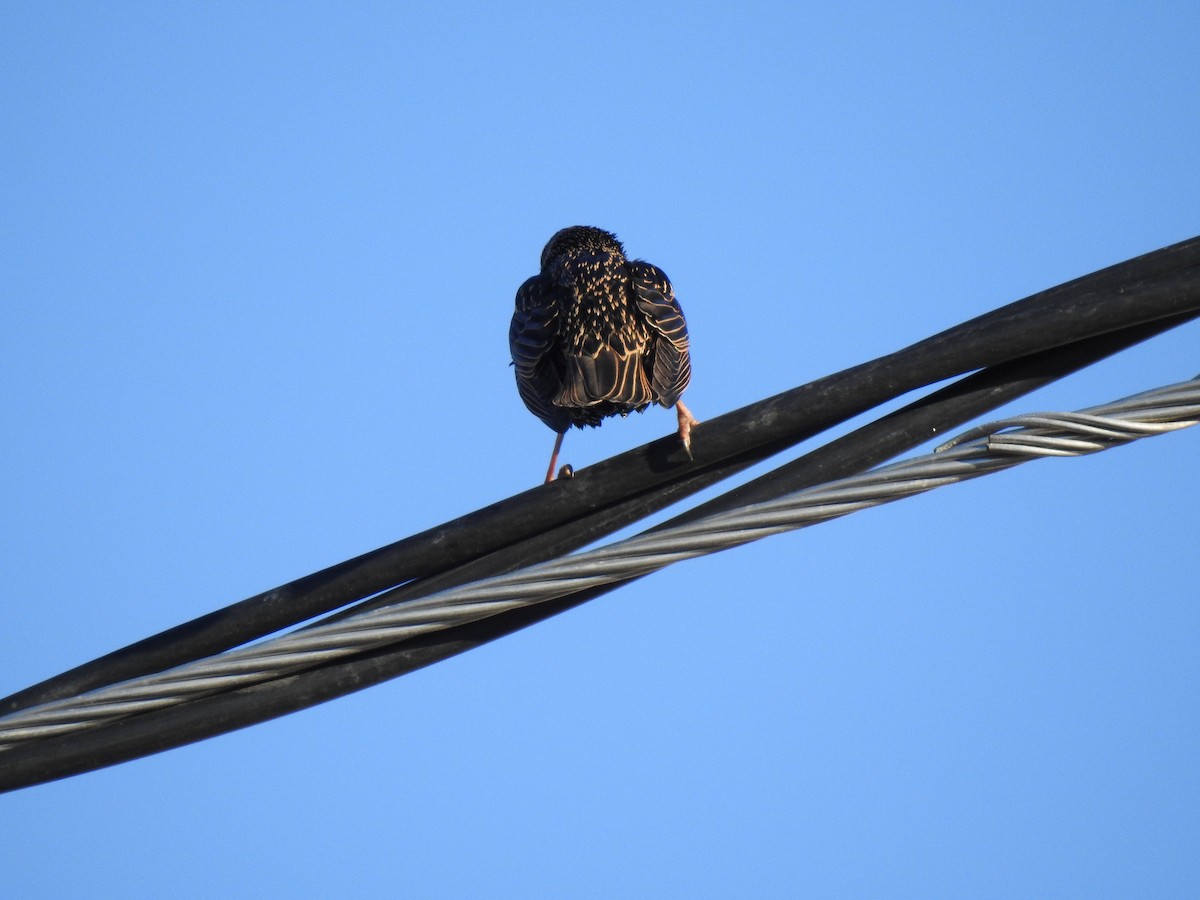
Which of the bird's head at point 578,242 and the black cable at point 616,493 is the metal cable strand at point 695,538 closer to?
the black cable at point 616,493

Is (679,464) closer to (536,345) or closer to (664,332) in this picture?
(664,332)

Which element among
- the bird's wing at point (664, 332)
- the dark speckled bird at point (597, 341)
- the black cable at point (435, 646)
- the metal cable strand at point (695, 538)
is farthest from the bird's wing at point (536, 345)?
the metal cable strand at point (695, 538)

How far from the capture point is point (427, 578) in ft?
12.9

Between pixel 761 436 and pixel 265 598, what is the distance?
1.41 meters

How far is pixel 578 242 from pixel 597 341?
2.51 metres

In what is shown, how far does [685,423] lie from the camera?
519 centimetres

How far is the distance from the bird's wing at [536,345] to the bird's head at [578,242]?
168 centimetres

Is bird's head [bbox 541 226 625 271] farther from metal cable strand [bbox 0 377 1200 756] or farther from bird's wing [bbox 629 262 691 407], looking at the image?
metal cable strand [bbox 0 377 1200 756]

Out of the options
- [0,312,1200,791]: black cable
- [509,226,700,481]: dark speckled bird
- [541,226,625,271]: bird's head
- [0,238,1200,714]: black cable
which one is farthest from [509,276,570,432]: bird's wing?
[0,312,1200,791]: black cable

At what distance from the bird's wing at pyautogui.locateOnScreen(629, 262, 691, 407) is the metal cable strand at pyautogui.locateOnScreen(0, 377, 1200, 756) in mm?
2802

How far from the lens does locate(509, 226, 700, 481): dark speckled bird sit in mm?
6297

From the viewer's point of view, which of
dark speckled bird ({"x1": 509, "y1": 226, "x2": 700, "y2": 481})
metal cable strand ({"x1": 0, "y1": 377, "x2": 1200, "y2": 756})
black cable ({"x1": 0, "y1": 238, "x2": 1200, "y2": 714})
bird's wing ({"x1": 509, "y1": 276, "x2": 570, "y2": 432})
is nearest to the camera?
metal cable strand ({"x1": 0, "y1": 377, "x2": 1200, "y2": 756})

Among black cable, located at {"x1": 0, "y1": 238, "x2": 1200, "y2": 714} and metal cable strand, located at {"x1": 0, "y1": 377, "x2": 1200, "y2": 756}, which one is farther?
black cable, located at {"x1": 0, "y1": 238, "x2": 1200, "y2": 714}

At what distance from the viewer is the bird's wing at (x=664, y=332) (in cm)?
634
